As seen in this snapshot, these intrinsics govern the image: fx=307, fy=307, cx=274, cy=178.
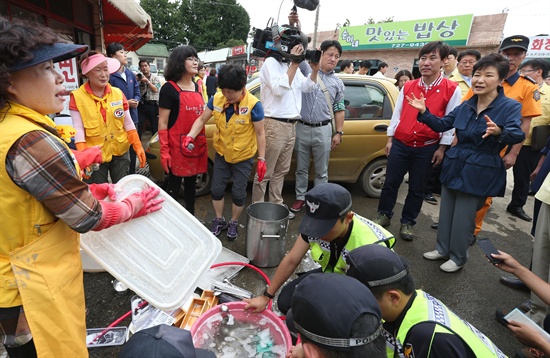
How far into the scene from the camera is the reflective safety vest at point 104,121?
2.56 m

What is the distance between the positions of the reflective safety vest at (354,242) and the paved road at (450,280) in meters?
0.98

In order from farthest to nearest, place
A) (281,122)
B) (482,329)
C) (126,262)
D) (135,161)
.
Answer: (135,161), (281,122), (482,329), (126,262)

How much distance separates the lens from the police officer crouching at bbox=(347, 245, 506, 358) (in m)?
1.11

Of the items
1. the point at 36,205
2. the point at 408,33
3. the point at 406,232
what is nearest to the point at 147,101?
the point at 406,232

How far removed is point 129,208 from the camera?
141 cm

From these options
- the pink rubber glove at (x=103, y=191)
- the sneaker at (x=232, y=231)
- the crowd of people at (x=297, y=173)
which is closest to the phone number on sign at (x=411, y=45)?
the crowd of people at (x=297, y=173)

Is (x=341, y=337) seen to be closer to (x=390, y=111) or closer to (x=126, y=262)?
(x=126, y=262)

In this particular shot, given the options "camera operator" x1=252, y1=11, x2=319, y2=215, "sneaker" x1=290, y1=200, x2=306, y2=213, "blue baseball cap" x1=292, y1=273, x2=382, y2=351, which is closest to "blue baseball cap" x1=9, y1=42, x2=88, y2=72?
"blue baseball cap" x1=292, y1=273, x2=382, y2=351

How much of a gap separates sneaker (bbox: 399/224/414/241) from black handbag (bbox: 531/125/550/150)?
1976 millimetres

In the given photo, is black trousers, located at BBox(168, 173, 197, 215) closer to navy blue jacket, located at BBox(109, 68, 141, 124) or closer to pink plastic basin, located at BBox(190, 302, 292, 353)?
pink plastic basin, located at BBox(190, 302, 292, 353)

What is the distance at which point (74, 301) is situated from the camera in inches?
49.3

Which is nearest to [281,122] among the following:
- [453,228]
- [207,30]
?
[453,228]

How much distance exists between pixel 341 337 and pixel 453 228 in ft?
7.98

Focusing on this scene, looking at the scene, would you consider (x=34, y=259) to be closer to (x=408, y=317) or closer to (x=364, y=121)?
(x=408, y=317)
